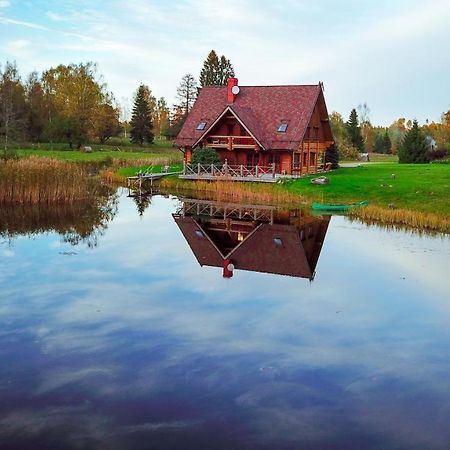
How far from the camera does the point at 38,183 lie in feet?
102

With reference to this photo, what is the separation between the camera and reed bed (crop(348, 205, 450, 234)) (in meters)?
26.5

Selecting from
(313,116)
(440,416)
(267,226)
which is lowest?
(440,416)

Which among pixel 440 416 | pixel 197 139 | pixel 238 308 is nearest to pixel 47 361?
pixel 238 308

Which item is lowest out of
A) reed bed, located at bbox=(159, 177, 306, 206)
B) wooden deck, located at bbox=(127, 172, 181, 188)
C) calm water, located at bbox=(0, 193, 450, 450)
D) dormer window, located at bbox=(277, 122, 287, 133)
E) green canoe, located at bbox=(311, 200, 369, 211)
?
calm water, located at bbox=(0, 193, 450, 450)

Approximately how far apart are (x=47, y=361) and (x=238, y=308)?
544 cm

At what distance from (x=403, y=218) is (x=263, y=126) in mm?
20658

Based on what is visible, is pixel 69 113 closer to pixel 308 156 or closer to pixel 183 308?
pixel 308 156

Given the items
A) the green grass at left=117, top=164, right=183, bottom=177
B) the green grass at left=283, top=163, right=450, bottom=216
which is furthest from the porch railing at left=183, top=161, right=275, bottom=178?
the green grass at left=117, top=164, right=183, bottom=177

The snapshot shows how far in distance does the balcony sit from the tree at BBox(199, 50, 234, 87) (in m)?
38.3

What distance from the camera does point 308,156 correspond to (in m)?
47.3

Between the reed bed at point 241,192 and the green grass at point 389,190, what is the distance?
3.22 feet

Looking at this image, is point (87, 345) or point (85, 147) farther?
point (85, 147)

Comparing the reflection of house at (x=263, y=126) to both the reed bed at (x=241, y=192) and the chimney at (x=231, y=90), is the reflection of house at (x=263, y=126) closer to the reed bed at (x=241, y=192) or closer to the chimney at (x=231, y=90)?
the chimney at (x=231, y=90)

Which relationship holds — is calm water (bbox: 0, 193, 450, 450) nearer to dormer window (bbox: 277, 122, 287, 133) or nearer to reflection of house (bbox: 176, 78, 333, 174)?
reflection of house (bbox: 176, 78, 333, 174)
